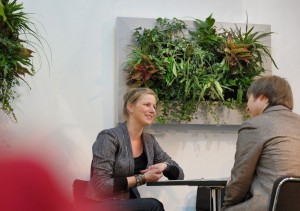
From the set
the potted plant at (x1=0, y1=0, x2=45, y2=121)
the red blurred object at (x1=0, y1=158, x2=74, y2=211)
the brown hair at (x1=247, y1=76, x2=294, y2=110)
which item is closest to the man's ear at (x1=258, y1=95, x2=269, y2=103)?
the brown hair at (x1=247, y1=76, x2=294, y2=110)

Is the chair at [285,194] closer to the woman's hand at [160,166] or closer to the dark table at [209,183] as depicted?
the dark table at [209,183]

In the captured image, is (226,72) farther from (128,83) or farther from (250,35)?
(128,83)

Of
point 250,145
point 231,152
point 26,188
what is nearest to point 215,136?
point 231,152

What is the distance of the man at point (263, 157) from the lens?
6.35ft

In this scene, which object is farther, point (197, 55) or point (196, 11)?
point (196, 11)

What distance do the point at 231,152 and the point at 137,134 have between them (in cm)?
119

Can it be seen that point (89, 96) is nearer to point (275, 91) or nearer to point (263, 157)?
point (275, 91)

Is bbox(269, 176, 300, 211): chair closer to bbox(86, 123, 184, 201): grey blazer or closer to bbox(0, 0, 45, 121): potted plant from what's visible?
bbox(86, 123, 184, 201): grey blazer

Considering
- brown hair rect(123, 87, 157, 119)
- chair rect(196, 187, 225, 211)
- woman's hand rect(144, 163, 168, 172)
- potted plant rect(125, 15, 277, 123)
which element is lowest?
chair rect(196, 187, 225, 211)

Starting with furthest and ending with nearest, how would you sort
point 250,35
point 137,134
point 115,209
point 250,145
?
point 250,35
point 137,134
point 115,209
point 250,145

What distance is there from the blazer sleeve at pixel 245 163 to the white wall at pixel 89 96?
1542 millimetres

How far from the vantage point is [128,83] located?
137 inches

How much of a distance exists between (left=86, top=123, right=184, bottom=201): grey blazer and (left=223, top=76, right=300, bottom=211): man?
743 mm

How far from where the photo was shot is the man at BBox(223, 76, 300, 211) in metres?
1.94
